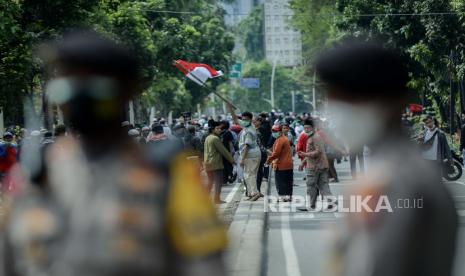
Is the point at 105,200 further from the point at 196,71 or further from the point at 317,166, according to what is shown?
the point at 196,71

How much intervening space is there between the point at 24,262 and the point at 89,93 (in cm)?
52

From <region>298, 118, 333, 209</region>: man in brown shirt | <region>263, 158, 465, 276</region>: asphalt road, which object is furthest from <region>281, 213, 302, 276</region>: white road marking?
<region>298, 118, 333, 209</region>: man in brown shirt

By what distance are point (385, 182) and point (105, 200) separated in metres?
0.79

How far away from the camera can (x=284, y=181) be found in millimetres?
20359

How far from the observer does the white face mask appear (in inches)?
133

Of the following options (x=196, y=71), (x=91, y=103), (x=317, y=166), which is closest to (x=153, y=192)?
(x=91, y=103)

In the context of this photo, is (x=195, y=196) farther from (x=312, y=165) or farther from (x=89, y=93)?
(x=312, y=165)

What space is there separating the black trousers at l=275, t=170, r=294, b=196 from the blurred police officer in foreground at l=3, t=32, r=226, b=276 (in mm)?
16883

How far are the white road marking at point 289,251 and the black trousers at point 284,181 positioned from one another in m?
3.00

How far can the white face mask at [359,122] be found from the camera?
339 centimetres

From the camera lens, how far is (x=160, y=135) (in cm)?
1695

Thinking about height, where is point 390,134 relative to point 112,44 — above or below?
below

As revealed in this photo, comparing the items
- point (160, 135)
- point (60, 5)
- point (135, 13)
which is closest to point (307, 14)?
point (135, 13)

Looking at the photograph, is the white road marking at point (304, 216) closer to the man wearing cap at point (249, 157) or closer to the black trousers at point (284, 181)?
the black trousers at point (284, 181)
